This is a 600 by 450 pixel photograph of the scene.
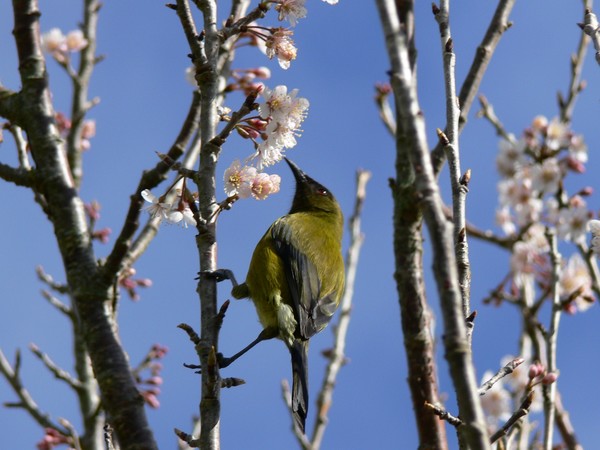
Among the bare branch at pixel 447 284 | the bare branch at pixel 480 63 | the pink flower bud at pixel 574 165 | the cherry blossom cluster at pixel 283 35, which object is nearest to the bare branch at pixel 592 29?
the bare branch at pixel 480 63

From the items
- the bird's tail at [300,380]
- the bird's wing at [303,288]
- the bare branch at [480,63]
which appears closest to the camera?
the bare branch at [480,63]

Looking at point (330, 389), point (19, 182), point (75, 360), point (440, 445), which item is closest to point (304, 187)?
point (330, 389)

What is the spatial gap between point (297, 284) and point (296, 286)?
3cm

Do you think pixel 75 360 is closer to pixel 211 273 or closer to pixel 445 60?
pixel 211 273

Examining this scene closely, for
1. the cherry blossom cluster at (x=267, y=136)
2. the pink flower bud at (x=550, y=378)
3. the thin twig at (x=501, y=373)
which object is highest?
the cherry blossom cluster at (x=267, y=136)

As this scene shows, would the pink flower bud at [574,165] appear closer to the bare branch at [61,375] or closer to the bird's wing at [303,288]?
the bird's wing at [303,288]

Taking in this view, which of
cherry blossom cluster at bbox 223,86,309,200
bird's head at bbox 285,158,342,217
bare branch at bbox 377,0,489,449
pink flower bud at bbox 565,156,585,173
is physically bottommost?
bare branch at bbox 377,0,489,449

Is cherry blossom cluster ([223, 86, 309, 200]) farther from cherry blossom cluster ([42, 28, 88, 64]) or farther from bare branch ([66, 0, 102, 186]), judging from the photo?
cherry blossom cluster ([42, 28, 88, 64])

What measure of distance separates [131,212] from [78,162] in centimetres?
289

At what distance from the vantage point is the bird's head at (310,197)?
277 inches

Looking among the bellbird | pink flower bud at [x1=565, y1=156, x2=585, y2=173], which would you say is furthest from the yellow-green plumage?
pink flower bud at [x1=565, y1=156, x2=585, y2=173]

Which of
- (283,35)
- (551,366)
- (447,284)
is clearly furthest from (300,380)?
(447,284)

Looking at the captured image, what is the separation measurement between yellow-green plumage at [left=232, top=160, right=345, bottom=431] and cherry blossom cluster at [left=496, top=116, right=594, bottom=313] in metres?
1.36

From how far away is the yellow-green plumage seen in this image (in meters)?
4.94
